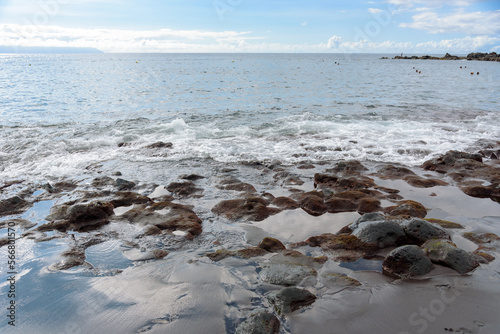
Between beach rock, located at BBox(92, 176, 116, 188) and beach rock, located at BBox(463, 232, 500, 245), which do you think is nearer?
beach rock, located at BBox(463, 232, 500, 245)

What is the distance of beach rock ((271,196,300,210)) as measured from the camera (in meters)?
7.61

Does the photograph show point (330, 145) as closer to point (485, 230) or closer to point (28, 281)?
point (485, 230)

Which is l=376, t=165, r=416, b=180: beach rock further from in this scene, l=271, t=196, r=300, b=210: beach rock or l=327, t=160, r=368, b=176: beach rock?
l=271, t=196, r=300, b=210: beach rock

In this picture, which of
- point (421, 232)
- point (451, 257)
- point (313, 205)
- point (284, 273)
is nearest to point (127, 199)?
point (313, 205)

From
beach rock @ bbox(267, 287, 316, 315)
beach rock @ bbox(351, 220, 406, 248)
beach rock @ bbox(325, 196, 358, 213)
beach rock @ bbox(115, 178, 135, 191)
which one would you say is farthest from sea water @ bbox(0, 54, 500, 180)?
beach rock @ bbox(267, 287, 316, 315)

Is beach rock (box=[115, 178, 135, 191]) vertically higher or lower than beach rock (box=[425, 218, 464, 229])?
lower

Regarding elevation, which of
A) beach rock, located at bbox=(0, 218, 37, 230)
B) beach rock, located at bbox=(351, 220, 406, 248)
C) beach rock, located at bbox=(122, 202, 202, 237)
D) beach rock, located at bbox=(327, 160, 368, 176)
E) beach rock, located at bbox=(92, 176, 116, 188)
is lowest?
beach rock, located at bbox=(0, 218, 37, 230)

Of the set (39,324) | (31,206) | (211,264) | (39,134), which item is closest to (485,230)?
(211,264)

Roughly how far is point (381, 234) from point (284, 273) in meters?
2.09

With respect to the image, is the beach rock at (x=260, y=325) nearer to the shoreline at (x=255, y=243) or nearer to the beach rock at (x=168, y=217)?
the shoreline at (x=255, y=243)

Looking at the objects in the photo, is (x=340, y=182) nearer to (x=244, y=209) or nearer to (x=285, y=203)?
(x=285, y=203)

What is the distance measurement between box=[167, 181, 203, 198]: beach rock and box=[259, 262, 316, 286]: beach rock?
384 centimetres

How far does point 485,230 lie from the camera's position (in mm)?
6367

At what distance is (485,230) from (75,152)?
43.0ft
